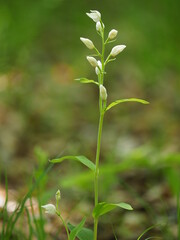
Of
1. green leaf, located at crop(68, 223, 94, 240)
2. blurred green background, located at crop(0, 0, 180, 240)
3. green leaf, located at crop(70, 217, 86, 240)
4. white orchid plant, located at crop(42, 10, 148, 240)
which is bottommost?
blurred green background, located at crop(0, 0, 180, 240)

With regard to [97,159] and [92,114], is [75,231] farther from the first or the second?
[92,114]

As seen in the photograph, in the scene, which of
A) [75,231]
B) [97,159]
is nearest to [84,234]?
[75,231]

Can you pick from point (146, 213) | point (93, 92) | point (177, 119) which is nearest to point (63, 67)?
point (93, 92)

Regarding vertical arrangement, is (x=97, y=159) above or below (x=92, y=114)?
above

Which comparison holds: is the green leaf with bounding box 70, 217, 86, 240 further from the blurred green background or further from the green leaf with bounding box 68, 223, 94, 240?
the blurred green background

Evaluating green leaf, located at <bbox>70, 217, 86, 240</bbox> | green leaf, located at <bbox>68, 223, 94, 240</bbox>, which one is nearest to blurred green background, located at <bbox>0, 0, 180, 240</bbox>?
green leaf, located at <bbox>68, 223, 94, 240</bbox>

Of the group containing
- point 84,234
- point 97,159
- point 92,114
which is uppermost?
point 97,159

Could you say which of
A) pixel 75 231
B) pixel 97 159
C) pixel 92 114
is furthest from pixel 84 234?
pixel 92 114

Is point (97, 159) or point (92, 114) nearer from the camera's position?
point (97, 159)

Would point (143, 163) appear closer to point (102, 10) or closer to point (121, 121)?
point (121, 121)
